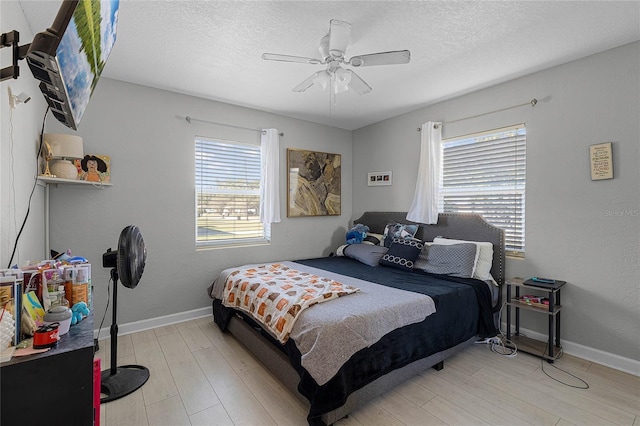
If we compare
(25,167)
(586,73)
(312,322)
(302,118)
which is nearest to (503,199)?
(586,73)

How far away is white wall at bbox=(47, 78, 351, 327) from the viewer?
2.88m

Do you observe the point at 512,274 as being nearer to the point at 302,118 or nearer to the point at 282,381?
the point at 282,381

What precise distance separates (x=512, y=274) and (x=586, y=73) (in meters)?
1.93

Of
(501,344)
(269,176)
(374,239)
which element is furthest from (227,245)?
(501,344)

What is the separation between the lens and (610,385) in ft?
7.20

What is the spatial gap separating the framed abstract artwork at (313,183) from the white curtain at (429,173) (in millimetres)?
1430

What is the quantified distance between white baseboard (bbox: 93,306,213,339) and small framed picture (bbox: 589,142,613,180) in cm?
411

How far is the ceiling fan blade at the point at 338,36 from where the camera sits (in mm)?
1867

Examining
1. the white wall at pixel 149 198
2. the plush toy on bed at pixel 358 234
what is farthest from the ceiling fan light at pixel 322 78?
the plush toy on bed at pixel 358 234

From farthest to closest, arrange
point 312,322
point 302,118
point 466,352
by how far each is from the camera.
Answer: point 302,118 → point 466,352 → point 312,322

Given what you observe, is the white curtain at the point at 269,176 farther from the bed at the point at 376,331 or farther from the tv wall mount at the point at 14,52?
the tv wall mount at the point at 14,52

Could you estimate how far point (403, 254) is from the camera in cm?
338

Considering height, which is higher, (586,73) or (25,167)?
(586,73)

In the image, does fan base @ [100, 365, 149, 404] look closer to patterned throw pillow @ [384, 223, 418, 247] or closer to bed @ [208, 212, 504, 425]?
bed @ [208, 212, 504, 425]
